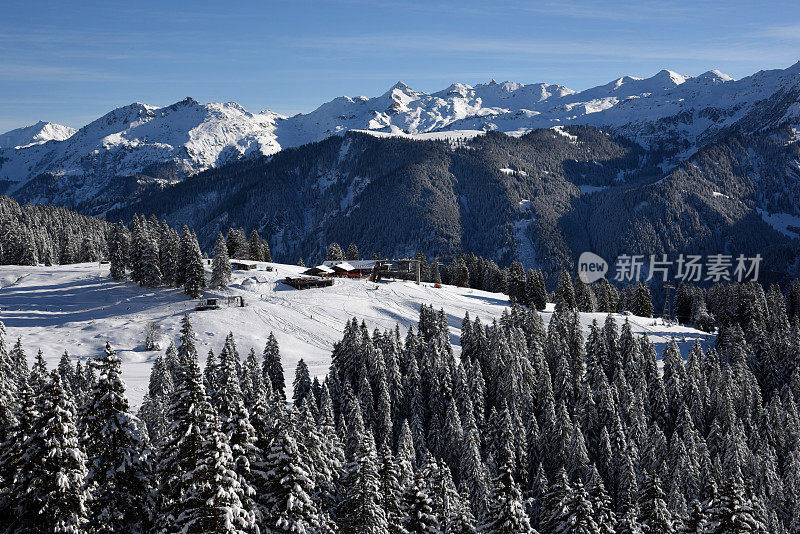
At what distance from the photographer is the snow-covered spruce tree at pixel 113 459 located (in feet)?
84.1

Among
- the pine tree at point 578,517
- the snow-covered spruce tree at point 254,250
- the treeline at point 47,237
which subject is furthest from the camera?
the snow-covered spruce tree at point 254,250

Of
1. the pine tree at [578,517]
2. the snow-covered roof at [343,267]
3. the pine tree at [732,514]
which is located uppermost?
the snow-covered roof at [343,267]

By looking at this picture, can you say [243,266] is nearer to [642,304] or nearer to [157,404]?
[157,404]

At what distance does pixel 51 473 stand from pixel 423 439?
43418 mm

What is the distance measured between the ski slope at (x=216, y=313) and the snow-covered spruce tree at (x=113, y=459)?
43333mm

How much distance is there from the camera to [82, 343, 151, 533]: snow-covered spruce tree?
25641mm

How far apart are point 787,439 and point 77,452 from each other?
74013 mm

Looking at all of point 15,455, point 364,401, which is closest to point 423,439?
point 364,401

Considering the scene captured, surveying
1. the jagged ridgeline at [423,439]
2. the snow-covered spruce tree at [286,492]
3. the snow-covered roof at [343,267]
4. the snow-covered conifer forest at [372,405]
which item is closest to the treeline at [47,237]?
the snow-covered conifer forest at [372,405]

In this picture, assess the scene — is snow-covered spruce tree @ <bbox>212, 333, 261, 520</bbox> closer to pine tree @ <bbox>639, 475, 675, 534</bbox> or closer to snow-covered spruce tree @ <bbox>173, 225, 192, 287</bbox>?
pine tree @ <bbox>639, 475, 675, 534</bbox>

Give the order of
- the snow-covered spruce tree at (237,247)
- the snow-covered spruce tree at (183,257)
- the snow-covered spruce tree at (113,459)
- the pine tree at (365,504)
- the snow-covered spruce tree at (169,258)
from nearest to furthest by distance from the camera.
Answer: the snow-covered spruce tree at (113,459) < the pine tree at (365,504) < the snow-covered spruce tree at (183,257) < the snow-covered spruce tree at (169,258) < the snow-covered spruce tree at (237,247)

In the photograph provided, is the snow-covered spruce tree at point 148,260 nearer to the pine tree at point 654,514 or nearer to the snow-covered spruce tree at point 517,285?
the snow-covered spruce tree at point 517,285

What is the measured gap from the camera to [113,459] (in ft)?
85.3

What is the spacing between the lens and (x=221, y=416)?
1164 inches
